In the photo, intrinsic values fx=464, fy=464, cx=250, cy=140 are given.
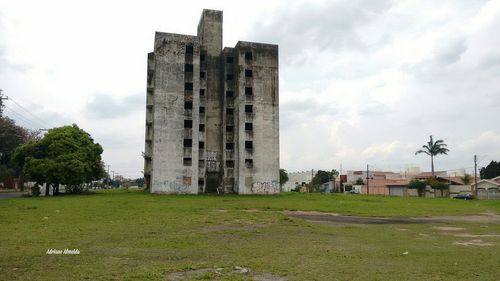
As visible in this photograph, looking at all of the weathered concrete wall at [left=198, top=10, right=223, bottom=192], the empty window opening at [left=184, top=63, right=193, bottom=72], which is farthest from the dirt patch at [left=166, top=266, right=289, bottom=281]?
the empty window opening at [left=184, top=63, right=193, bottom=72]

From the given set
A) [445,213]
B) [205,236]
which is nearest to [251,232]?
[205,236]

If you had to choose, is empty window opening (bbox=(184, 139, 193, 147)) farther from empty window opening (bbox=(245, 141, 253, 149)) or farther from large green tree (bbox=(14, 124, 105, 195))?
large green tree (bbox=(14, 124, 105, 195))

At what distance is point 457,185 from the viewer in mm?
88625

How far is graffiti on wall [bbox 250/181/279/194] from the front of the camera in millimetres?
59938

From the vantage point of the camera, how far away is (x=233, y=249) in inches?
614

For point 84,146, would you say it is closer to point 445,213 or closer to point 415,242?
point 445,213

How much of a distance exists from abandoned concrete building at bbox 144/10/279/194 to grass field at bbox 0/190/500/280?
32.2 meters

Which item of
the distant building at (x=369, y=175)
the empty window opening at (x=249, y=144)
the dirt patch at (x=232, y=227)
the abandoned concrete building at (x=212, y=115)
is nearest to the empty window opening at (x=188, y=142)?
the abandoned concrete building at (x=212, y=115)

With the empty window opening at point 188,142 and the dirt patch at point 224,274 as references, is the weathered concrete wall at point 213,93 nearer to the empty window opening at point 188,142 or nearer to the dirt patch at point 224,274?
the empty window opening at point 188,142

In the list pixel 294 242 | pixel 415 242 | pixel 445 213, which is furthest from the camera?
pixel 445 213

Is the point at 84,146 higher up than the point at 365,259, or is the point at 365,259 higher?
the point at 84,146

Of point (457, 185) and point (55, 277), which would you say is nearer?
point (55, 277)

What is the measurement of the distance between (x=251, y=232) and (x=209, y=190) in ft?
136

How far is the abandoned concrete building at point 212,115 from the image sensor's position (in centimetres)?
5841
